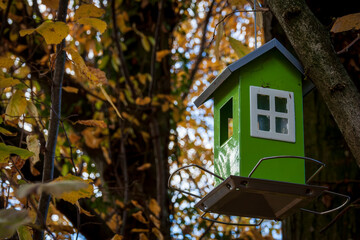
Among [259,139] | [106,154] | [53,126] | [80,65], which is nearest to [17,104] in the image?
[53,126]

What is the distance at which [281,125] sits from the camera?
6.91 ft

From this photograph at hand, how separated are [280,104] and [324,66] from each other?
0.37m

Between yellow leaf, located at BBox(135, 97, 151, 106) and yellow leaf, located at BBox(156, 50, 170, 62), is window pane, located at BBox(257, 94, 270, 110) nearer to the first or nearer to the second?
yellow leaf, located at BBox(135, 97, 151, 106)

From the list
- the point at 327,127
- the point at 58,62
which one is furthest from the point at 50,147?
the point at 327,127

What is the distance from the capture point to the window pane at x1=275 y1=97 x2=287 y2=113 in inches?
83.4

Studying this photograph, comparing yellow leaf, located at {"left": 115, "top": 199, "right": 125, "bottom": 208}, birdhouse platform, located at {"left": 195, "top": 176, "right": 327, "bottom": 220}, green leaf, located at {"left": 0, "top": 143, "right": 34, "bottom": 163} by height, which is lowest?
birdhouse platform, located at {"left": 195, "top": 176, "right": 327, "bottom": 220}

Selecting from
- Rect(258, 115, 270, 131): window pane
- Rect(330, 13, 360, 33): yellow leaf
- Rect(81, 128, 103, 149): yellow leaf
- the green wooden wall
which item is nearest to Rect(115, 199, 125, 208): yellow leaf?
Rect(81, 128, 103, 149): yellow leaf

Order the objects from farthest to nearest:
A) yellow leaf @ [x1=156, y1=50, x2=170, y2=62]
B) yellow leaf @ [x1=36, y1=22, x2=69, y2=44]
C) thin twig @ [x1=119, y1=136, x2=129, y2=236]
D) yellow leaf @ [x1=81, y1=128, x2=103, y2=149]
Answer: yellow leaf @ [x1=156, y1=50, x2=170, y2=62]
yellow leaf @ [x1=81, y1=128, x2=103, y2=149]
thin twig @ [x1=119, y1=136, x2=129, y2=236]
yellow leaf @ [x1=36, y1=22, x2=69, y2=44]

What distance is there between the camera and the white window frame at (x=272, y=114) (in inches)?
79.6

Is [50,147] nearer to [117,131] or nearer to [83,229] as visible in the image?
[83,229]

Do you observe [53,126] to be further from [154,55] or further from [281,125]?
[154,55]

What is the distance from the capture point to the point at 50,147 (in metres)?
2.20

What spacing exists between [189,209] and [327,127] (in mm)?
2179

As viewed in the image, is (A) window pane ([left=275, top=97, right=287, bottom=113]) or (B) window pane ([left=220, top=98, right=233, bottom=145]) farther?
(B) window pane ([left=220, top=98, right=233, bottom=145])
